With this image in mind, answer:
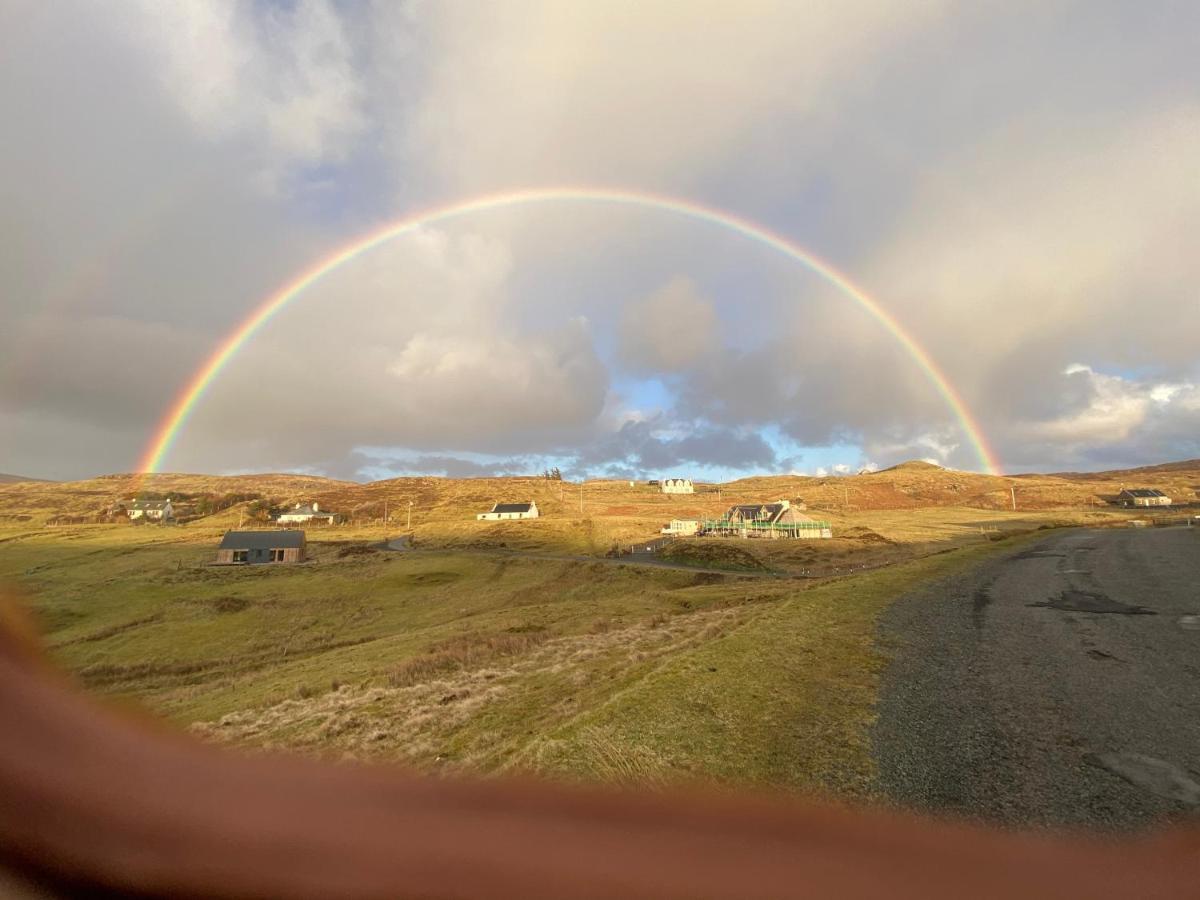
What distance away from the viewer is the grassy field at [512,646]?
795 cm

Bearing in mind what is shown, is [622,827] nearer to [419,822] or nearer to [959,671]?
[419,822]

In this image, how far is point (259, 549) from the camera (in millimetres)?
70812

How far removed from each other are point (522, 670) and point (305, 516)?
11397 cm

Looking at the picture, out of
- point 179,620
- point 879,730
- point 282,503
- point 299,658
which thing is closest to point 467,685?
point 879,730

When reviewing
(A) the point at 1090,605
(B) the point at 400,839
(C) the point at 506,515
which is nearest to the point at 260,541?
(C) the point at 506,515

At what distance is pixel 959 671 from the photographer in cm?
1042

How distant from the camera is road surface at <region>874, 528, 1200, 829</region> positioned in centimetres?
587

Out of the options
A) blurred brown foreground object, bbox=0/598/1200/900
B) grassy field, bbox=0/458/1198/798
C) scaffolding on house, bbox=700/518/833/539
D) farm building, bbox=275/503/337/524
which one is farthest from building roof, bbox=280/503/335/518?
blurred brown foreground object, bbox=0/598/1200/900

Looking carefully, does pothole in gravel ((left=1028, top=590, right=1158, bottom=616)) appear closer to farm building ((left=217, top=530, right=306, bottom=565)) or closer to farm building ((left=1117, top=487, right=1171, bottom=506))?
farm building ((left=217, top=530, right=306, bottom=565))

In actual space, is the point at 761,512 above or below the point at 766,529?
above

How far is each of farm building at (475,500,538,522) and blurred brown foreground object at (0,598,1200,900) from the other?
105 metres

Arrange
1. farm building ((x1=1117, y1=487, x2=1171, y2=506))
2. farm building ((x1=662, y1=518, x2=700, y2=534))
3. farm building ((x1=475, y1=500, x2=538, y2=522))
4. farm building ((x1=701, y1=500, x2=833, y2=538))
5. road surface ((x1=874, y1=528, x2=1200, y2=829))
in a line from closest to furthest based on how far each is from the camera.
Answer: road surface ((x1=874, y1=528, x2=1200, y2=829))
farm building ((x1=701, y1=500, x2=833, y2=538))
farm building ((x1=662, y1=518, x2=700, y2=534))
farm building ((x1=475, y1=500, x2=538, y2=522))
farm building ((x1=1117, y1=487, x2=1171, y2=506))

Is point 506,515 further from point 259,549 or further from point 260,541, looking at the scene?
point 259,549

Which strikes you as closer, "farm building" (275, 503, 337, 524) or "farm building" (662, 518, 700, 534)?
"farm building" (662, 518, 700, 534)
